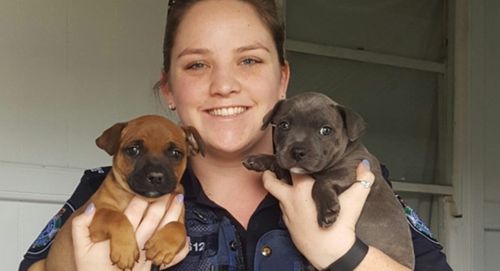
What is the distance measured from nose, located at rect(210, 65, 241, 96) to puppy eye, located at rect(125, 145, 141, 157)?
29cm

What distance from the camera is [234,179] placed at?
9.09 ft

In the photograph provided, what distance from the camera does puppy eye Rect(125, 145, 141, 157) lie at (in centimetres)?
258

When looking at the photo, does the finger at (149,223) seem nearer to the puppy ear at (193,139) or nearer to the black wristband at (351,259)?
the puppy ear at (193,139)

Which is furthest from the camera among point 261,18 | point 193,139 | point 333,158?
point 261,18

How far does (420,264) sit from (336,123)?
508mm

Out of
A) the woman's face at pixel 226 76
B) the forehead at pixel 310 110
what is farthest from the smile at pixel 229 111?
the forehead at pixel 310 110

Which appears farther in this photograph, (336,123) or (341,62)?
(341,62)

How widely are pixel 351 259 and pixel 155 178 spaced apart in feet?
2.01

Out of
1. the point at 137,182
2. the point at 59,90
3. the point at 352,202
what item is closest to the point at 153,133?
the point at 137,182

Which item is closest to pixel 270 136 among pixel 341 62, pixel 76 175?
pixel 76 175

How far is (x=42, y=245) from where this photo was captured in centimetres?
271

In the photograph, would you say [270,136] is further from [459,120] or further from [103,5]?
[459,120]

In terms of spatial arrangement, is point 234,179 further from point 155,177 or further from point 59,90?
point 59,90

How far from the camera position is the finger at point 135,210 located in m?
2.49
